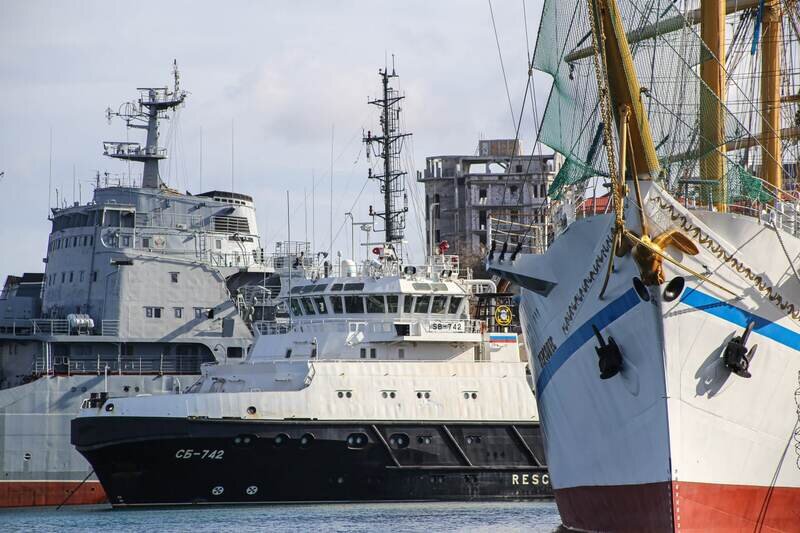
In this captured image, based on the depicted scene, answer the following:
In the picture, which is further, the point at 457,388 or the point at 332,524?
the point at 457,388

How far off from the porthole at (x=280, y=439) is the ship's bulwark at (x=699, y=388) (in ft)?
42.4

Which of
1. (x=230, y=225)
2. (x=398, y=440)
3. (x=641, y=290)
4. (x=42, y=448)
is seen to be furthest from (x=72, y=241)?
(x=641, y=290)

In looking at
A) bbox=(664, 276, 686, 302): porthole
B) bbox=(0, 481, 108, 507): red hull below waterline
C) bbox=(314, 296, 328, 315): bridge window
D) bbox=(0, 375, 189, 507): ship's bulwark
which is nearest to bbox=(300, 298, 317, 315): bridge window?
bbox=(314, 296, 328, 315): bridge window

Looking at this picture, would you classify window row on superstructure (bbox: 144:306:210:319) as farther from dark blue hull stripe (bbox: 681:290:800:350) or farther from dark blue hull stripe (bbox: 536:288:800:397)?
dark blue hull stripe (bbox: 681:290:800:350)

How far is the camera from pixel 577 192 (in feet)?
78.1

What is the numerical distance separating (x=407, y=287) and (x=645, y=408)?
17.0 meters

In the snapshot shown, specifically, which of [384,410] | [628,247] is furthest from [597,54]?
[384,410]

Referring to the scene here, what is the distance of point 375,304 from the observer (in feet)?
120

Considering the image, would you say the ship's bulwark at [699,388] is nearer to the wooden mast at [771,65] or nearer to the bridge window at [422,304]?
the wooden mast at [771,65]

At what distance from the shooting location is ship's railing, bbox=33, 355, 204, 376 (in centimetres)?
4234

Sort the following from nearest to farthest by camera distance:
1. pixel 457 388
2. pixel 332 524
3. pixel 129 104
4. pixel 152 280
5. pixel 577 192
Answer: pixel 577 192 → pixel 332 524 → pixel 457 388 → pixel 152 280 → pixel 129 104

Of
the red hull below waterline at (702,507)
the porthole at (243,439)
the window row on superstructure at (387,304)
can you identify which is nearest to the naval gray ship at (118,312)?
the window row on superstructure at (387,304)

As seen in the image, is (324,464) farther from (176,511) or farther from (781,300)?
(781,300)

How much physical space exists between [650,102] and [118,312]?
86.5 ft
